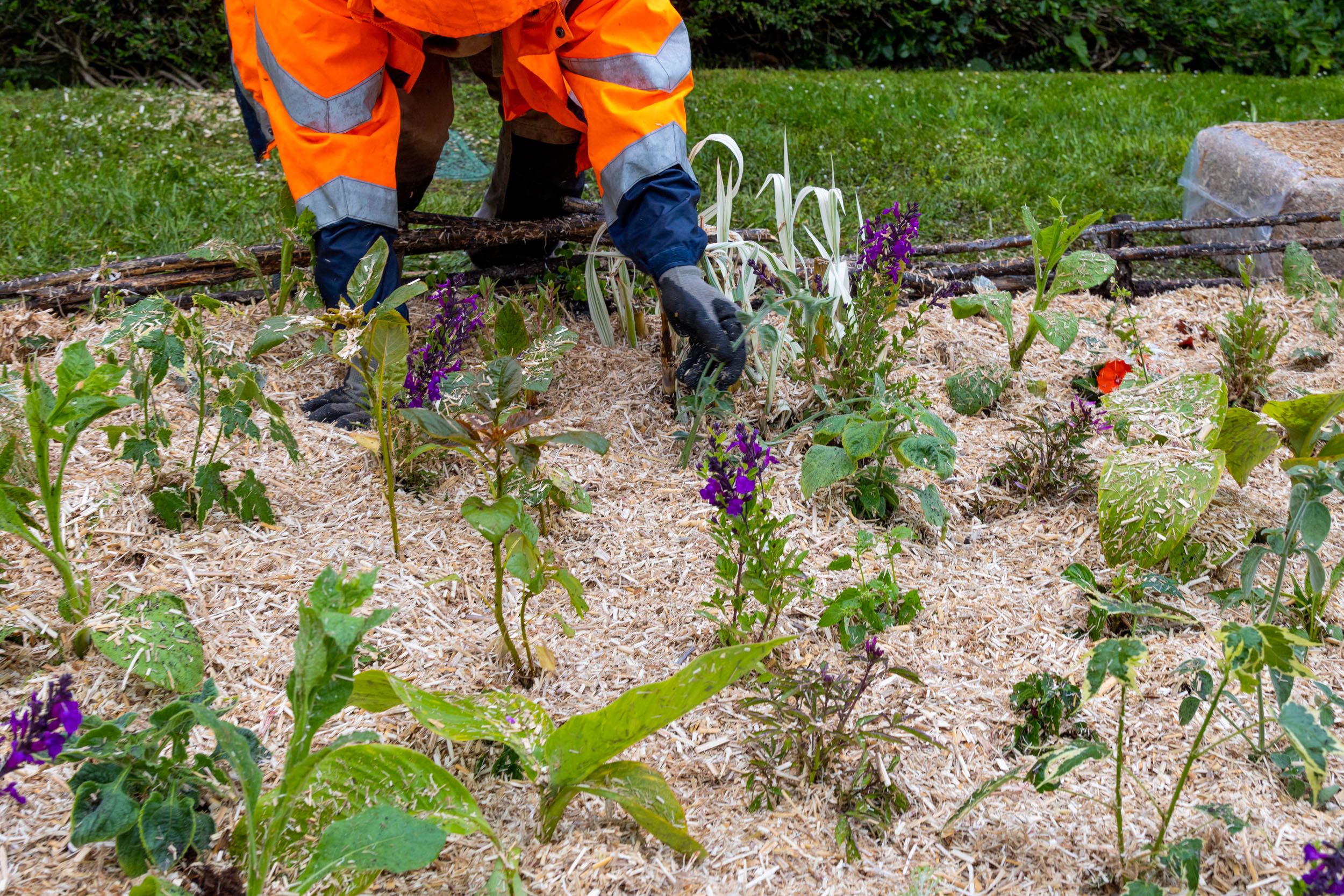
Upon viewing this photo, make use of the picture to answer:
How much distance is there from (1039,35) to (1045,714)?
816 cm

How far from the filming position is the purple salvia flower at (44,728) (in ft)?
4.00

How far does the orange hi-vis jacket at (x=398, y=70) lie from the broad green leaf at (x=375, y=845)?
1606 mm

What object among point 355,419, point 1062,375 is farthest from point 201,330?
point 1062,375

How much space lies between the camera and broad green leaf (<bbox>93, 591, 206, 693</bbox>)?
161 cm

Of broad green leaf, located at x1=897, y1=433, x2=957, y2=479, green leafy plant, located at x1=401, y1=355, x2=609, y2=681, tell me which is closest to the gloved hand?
broad green leaf, located at x1=897, y1=433, x2=957, y2=479

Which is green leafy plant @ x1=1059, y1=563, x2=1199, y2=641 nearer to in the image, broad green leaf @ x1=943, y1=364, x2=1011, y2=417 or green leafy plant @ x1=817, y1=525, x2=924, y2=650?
green leafy plant @ x1=817, y1=525, x2=924, y2=650

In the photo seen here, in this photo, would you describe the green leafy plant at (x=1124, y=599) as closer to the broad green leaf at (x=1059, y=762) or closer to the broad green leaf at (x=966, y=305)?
the broad green leaf at (x=1059, y=762)

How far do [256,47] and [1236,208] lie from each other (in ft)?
12.4

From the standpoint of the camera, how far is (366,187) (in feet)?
8.08

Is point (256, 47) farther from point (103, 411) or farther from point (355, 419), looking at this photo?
point (103, 411)

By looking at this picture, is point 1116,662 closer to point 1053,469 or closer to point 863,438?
point 863,438

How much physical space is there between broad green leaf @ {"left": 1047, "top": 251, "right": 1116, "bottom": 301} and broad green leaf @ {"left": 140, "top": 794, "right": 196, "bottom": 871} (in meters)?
2.37

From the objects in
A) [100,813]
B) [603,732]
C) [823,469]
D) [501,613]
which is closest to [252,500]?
[501,613]

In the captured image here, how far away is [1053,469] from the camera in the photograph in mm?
2311
